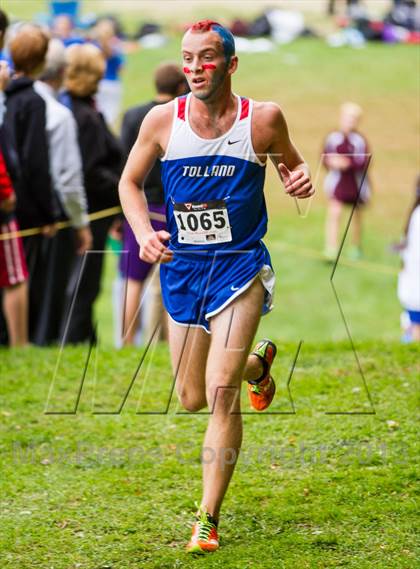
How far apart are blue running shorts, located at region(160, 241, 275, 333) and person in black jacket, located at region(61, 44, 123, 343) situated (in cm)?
382

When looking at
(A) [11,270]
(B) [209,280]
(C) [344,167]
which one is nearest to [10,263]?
(A) [11,270]

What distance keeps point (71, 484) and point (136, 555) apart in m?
1.04

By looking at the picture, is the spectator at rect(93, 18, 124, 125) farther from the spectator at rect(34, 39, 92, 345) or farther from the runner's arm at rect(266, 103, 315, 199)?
the runner's arm at rect(266, 103, 315, 199)

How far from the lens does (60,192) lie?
923 centimetres

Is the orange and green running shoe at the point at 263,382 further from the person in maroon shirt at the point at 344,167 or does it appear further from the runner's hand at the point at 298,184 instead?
the person in maroon shirt at the point at 344,167

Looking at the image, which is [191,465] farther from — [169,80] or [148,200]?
[169,80]

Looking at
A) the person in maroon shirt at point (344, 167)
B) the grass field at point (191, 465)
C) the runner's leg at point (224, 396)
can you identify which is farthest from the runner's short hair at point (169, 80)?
the person in maroon shirt at point (344, 167)

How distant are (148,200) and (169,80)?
3.24 feet

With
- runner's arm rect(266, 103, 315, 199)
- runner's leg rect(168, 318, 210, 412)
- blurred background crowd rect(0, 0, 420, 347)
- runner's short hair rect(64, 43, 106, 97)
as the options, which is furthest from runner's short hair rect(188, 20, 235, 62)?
runner's short hair rect(64, 43, 106, 97)

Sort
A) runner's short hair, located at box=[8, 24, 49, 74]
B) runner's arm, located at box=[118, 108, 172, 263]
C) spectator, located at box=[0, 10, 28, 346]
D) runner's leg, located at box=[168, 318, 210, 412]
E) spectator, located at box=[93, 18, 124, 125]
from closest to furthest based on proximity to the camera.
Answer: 1. runner's arm, located at box=[118, 108, 172, 263]
2. runner's leg, located at box=[168, 318, 210, 412]
3. spectator, located at box=[0, 10, 28, 346]
4. runner's short hair, located at box=[8, 24, 49, 74]
5. spectator, located at box=[93, 18, 124, 125]

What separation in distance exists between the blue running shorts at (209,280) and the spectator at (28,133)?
→ 11.3ft

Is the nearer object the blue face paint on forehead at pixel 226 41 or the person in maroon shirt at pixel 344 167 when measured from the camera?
the blue face paint on forehead at pixel 226 41

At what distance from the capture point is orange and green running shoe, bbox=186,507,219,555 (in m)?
5.42

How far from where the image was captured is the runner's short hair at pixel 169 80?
29.8 feet
